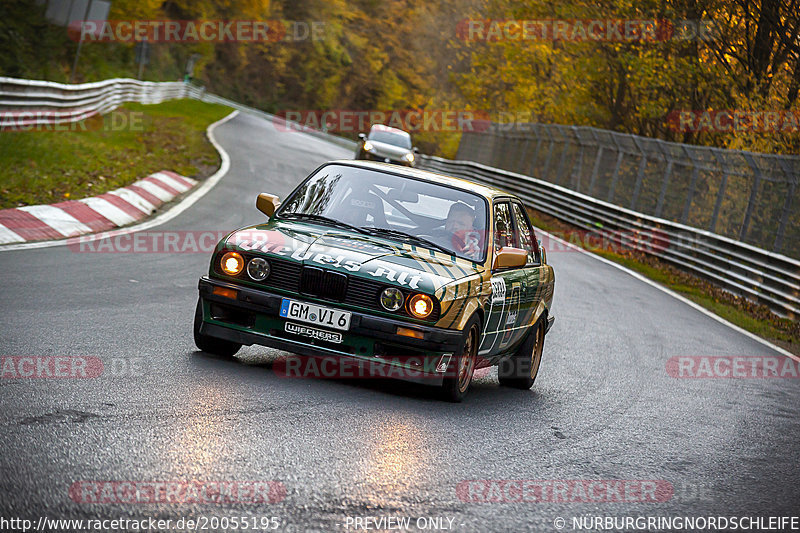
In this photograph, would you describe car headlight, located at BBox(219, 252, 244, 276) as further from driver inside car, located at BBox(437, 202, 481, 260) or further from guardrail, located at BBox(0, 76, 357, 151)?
guardrail, located at BBox(0, 76, 357, 151)

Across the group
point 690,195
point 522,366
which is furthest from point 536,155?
point 522,366

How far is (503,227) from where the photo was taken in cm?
792

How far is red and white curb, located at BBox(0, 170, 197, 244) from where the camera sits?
11.3 m

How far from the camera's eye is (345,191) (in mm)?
7695

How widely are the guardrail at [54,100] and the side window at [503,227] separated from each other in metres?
11.4

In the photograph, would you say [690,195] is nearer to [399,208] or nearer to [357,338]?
[399,208]

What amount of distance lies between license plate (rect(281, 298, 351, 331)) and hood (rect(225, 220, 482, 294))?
25 cm

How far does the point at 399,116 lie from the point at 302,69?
1008 centimetres

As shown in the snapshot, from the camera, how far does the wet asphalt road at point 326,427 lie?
439 centimetres

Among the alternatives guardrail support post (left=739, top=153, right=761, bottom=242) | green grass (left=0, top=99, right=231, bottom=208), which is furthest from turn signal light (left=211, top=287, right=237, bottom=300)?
guardrail support post (left=739, top=153, right=761, bottom=242)

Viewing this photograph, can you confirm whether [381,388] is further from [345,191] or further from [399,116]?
[399,116]

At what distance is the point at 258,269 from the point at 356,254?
0.62 metres

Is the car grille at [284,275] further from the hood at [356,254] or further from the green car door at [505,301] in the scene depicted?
the green car door at [505,301]

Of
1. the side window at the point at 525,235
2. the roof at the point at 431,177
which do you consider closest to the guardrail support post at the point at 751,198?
the side window at the point at 525,235
